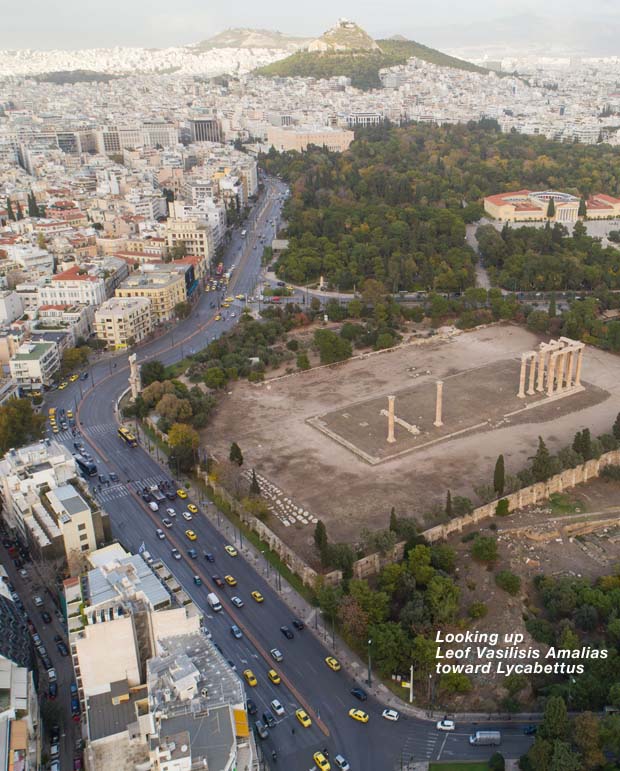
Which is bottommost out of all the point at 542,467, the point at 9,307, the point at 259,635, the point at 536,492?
the point at 259,635

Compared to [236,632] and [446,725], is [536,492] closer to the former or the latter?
[446,725]

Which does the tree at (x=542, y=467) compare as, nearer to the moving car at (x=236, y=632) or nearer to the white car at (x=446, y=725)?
the white car at (x=446, y=725)

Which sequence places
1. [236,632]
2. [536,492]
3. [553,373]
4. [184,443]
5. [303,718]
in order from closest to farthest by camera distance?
[303,718] < [236,632] < [536,492] < [184,443] < [553,373]

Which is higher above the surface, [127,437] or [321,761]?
[127,437]

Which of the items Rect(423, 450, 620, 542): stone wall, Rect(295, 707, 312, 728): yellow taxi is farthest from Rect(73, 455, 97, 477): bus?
Rect(295, 707, 312, 728): yellow taxi

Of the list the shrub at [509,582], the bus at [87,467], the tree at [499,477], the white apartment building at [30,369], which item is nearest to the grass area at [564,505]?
the tree at [499,477]

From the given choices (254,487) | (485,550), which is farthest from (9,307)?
(485,550)
